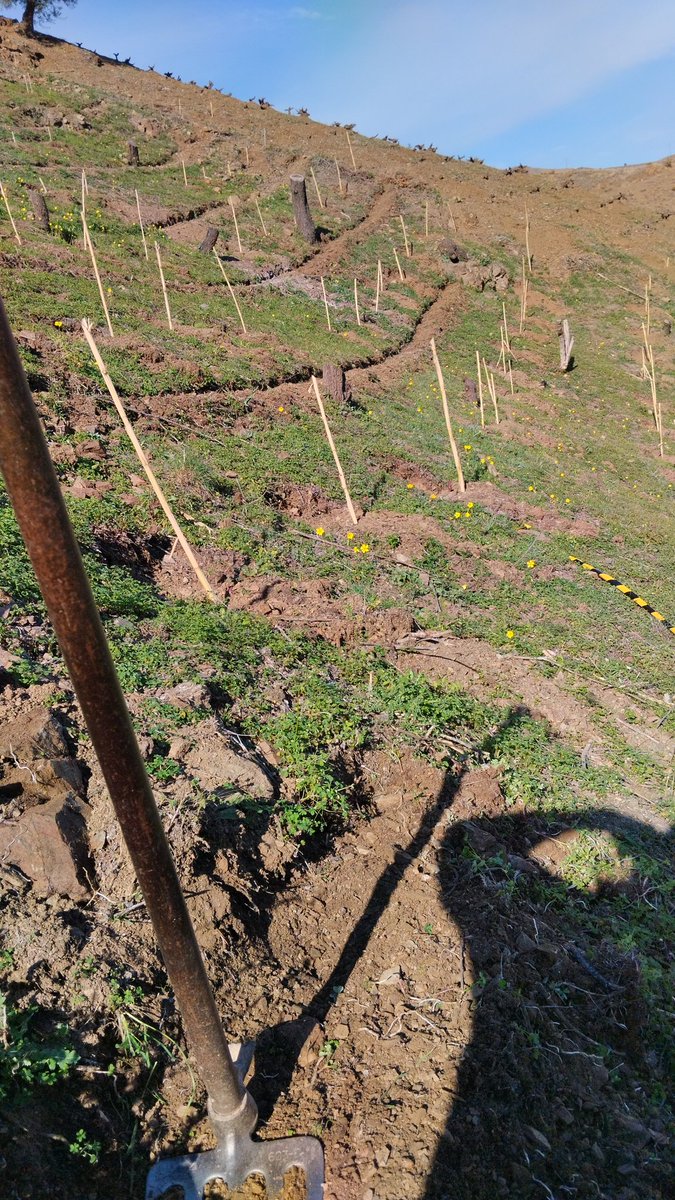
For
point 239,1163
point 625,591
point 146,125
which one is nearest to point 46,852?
point 239,1163

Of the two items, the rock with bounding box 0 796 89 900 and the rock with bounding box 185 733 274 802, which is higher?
the rock with bounding box 0 796 89 900

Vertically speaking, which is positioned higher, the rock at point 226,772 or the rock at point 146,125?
the rock at point 146,125

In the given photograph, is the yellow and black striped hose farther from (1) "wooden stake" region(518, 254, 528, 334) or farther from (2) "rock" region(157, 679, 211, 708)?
(1) "wooden stake" region(518, 254, 528, 334)

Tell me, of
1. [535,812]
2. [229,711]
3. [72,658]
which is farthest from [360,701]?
[72,658]

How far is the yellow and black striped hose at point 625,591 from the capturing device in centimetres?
842

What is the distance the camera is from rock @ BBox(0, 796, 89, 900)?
2.95 metres

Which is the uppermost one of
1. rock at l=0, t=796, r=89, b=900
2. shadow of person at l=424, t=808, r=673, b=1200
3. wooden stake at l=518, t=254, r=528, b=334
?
wooden stake at l=518, t=254, r=528, b=334

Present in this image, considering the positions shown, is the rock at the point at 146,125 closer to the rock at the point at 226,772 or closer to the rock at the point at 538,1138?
the rock at the point at 226,772

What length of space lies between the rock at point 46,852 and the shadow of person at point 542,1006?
3.56ft

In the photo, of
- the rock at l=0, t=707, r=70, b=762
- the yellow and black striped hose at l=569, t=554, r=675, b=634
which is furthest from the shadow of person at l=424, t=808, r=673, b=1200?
the yellow and black striped hose at l=569, t=554, r=675, b=634

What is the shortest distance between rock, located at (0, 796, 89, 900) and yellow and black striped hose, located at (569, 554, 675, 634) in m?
7.26

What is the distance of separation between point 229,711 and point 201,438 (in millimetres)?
6025

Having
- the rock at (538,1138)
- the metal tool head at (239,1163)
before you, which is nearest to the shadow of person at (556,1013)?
the rock at (538,1138)

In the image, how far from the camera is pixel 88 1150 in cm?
229
